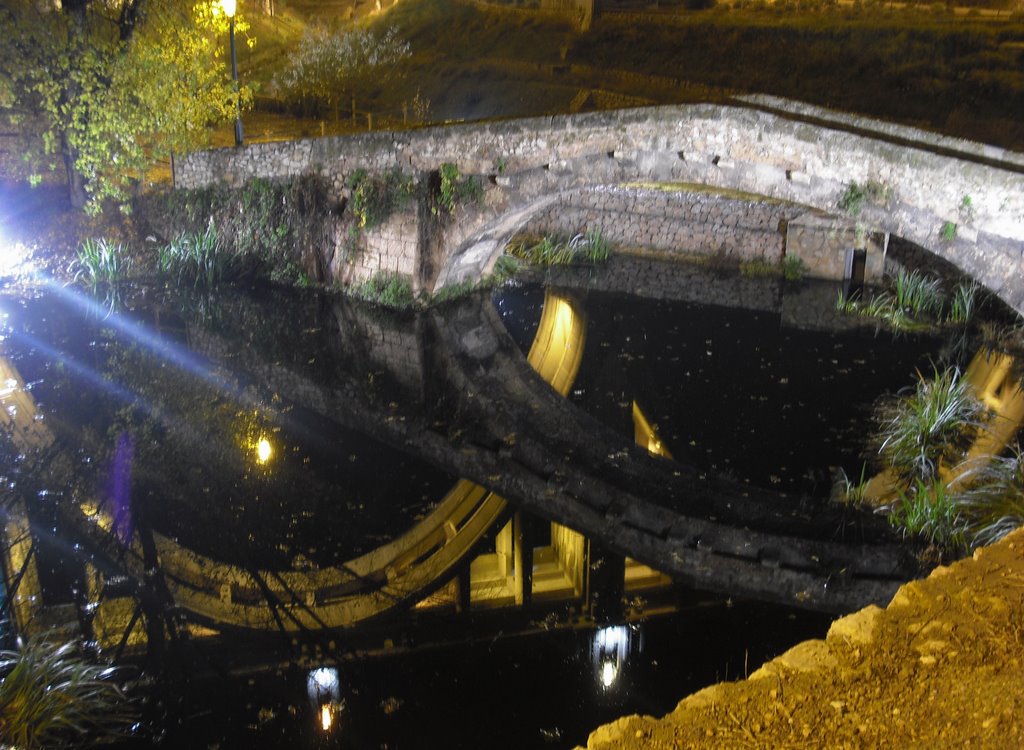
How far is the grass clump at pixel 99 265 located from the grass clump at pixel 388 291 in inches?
161

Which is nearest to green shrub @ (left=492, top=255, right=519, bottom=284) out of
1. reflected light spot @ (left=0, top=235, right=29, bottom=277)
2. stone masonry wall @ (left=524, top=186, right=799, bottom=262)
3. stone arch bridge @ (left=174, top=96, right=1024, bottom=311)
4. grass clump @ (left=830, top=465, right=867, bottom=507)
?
stone arch bridge @ (left=174, top=96, right=1024, bottom=311)

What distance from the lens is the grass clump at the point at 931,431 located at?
31.6ft

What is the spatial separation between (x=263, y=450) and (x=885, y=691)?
761 centimetres

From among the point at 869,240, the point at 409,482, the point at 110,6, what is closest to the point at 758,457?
the point at 409,482

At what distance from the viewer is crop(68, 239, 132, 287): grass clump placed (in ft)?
50.2

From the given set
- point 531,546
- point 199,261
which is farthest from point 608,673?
point 199,261

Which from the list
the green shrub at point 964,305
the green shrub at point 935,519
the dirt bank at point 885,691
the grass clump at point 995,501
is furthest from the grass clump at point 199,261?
the dirt bank at point 885,691

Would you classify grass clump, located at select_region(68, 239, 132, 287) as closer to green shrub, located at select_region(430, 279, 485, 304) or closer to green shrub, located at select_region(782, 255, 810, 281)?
green shrub, located at select_region(430, 279, 485, 304)

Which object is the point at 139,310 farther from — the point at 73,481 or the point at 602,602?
the point at 602,602

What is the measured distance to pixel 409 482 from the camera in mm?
9656

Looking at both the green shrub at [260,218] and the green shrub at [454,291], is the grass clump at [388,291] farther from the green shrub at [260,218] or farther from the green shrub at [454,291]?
the green shrub at [260,218]

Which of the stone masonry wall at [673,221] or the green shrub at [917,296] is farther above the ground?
the stone masonry wall at [673,221]

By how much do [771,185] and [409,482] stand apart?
20.7 feet

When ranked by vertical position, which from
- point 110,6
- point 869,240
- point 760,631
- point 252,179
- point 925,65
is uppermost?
point 110,6
